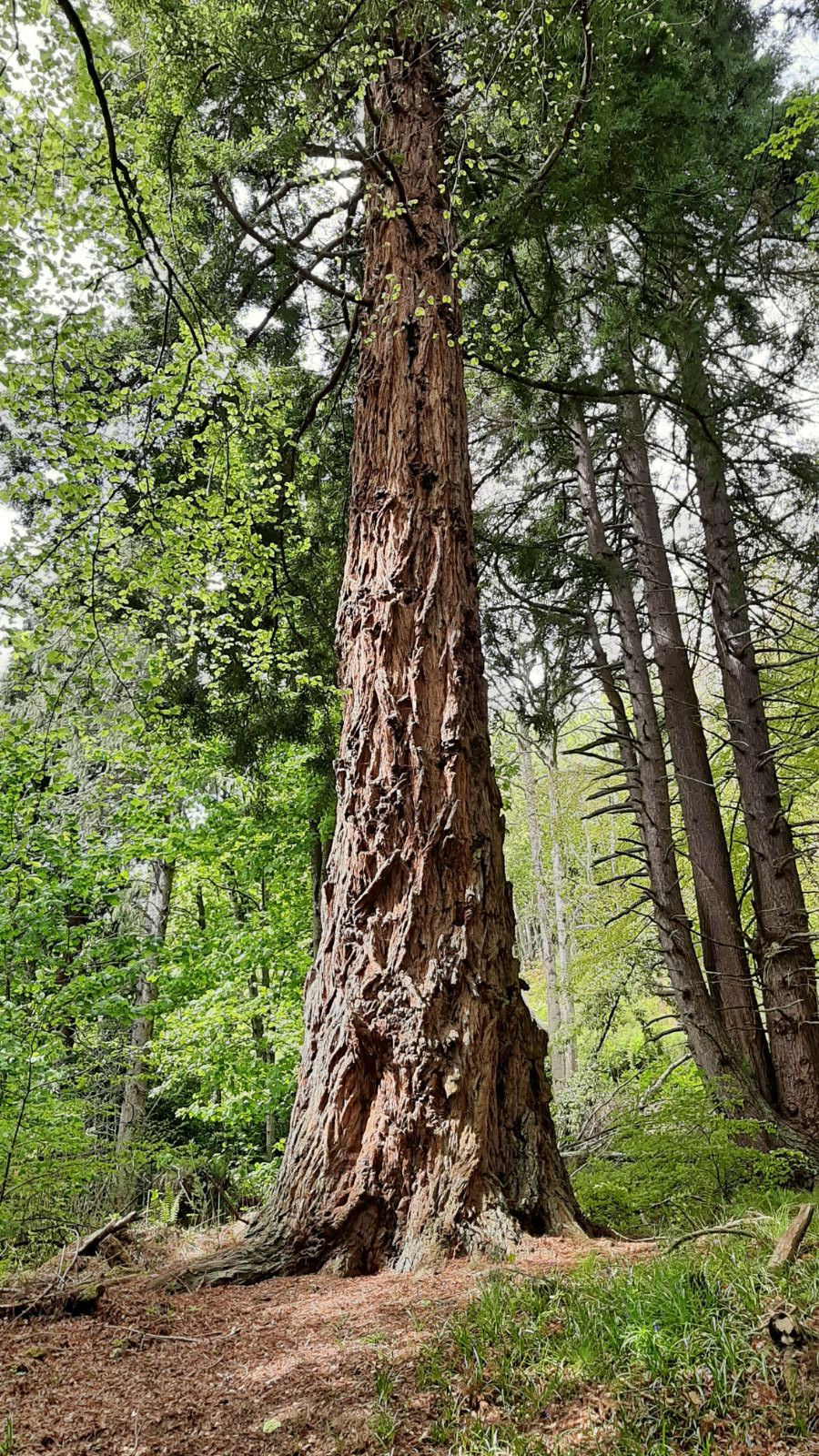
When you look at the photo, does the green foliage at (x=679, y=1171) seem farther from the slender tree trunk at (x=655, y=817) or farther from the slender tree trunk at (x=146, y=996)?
the slender tree trunk at (x=146, y=996)

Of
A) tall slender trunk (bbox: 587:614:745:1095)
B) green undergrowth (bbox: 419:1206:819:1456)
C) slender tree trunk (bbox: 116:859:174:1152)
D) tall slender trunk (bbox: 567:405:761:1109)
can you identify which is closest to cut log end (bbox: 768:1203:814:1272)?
green undergrowth (bbox: 419:1206:819:1456)

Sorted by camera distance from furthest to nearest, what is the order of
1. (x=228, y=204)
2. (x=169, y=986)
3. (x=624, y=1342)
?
(x=169, y=986) < (x=228, y=204) < (x=624, y=1342)

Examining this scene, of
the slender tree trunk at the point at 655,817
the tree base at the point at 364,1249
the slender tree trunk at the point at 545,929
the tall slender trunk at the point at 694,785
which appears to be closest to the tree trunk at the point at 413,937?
the tree base at the point at 364,1249

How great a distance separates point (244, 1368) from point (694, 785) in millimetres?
6050

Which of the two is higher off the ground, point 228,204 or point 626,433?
point 626,433

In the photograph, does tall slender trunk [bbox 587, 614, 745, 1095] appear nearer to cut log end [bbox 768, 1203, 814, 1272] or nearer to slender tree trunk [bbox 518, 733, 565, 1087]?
cut log end [bbox 768, 1203, 814, 1272]

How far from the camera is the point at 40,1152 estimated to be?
5176mm

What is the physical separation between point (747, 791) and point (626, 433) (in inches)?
129

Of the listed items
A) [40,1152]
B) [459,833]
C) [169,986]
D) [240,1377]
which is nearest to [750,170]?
[459,833]

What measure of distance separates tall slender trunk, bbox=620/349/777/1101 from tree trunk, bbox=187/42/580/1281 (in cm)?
282

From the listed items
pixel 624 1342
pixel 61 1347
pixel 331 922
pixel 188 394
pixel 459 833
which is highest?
pixel 188 394

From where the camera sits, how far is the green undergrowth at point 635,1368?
169 centimetres

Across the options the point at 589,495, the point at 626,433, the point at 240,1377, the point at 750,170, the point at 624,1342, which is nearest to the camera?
the point at 624,1342

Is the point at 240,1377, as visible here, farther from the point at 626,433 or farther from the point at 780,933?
the point at 626,433
